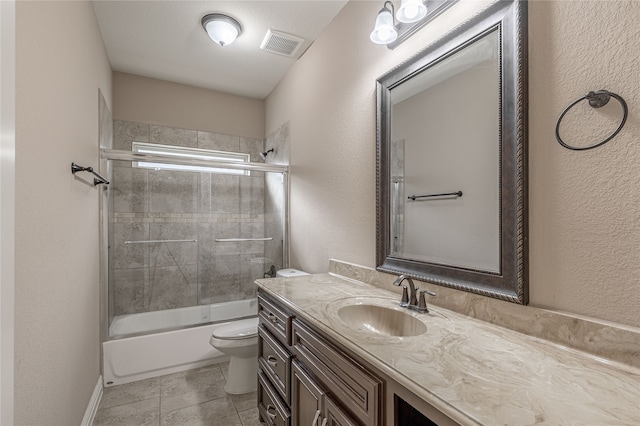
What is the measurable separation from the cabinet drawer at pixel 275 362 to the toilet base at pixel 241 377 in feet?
1.70

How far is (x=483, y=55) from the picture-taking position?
1147 millimetres

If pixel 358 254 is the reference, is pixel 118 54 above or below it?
above

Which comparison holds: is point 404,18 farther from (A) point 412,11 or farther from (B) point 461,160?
(B) point 461,160

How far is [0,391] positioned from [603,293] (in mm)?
1547

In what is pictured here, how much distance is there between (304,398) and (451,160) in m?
1.20

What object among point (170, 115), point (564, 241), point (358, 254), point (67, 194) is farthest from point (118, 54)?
point (564, 241)

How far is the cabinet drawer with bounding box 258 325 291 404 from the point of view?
1400 millimetres

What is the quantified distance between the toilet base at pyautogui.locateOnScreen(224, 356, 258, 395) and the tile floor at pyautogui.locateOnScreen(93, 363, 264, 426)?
0.14ft

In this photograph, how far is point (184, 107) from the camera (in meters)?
3.23

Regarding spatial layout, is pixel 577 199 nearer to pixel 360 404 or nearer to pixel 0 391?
pixel 360 404

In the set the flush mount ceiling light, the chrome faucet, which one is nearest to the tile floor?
the chrome faucet

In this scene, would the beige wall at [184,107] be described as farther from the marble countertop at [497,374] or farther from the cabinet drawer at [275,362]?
the marble countertop at [497,374]

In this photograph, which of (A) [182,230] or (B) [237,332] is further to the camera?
(A) [182,230]

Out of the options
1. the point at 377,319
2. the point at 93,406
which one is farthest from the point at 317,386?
the point at 93,406
